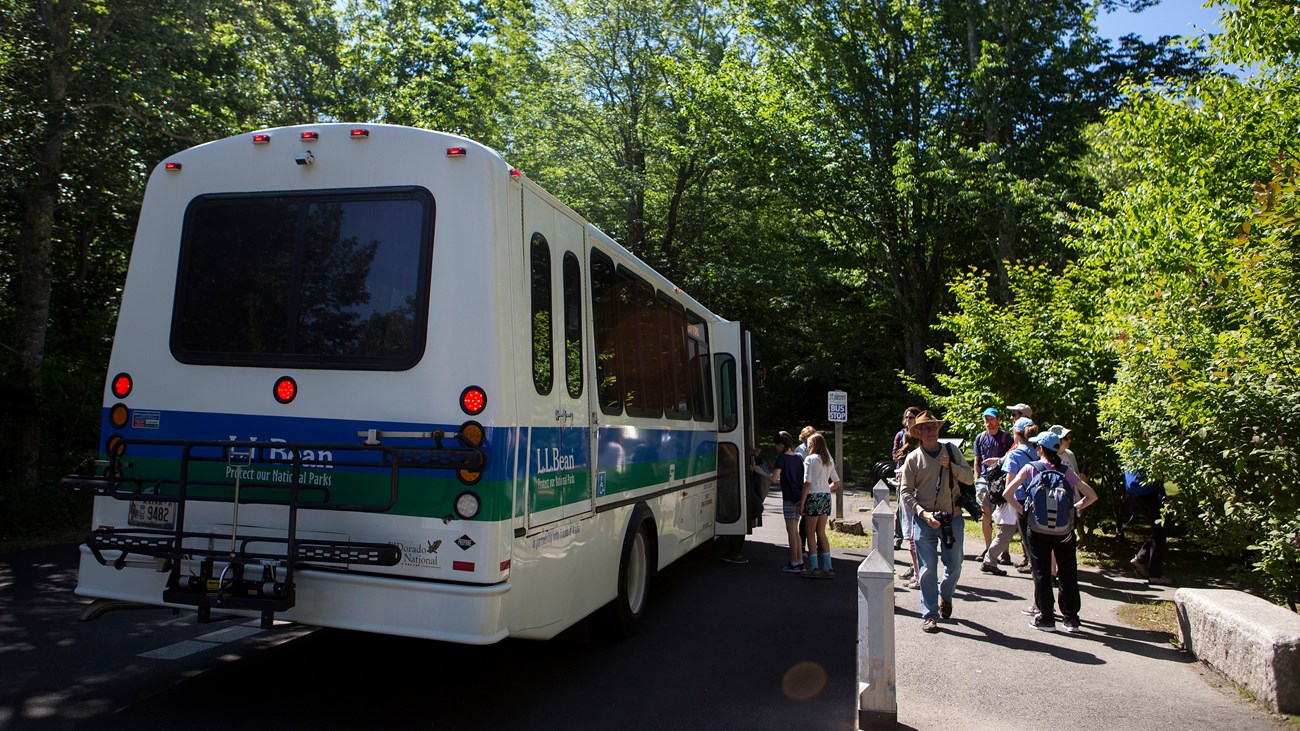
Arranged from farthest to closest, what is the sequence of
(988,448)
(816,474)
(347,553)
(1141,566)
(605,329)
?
(988,448), (1141,566), (816,474), (605,329), (347,553)

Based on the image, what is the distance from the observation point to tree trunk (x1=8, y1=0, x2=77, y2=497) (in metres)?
12.5

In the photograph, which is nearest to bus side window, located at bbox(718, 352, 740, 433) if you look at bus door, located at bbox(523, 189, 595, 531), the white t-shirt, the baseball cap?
the white t-shirt

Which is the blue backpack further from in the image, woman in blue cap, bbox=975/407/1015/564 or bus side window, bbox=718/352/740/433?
bus side window, bbox=718/352/740/433

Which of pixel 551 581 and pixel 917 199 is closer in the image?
pixel 551 581

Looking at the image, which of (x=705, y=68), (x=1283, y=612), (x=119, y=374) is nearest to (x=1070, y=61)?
(x=705, y=68)

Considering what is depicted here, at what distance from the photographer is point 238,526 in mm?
5227

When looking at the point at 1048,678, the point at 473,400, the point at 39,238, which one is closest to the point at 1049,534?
the point at 1048,678

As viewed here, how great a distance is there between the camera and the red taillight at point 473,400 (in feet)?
16.4

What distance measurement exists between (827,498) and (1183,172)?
6681mm

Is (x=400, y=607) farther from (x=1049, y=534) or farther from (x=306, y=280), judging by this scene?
(x=1049, y=534)

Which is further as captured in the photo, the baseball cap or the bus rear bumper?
the baseball cap

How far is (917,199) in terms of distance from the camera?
25188 millimetres

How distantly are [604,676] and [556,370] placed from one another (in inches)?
85.8

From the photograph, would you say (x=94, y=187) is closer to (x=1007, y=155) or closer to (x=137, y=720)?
(x=137, y=720)
